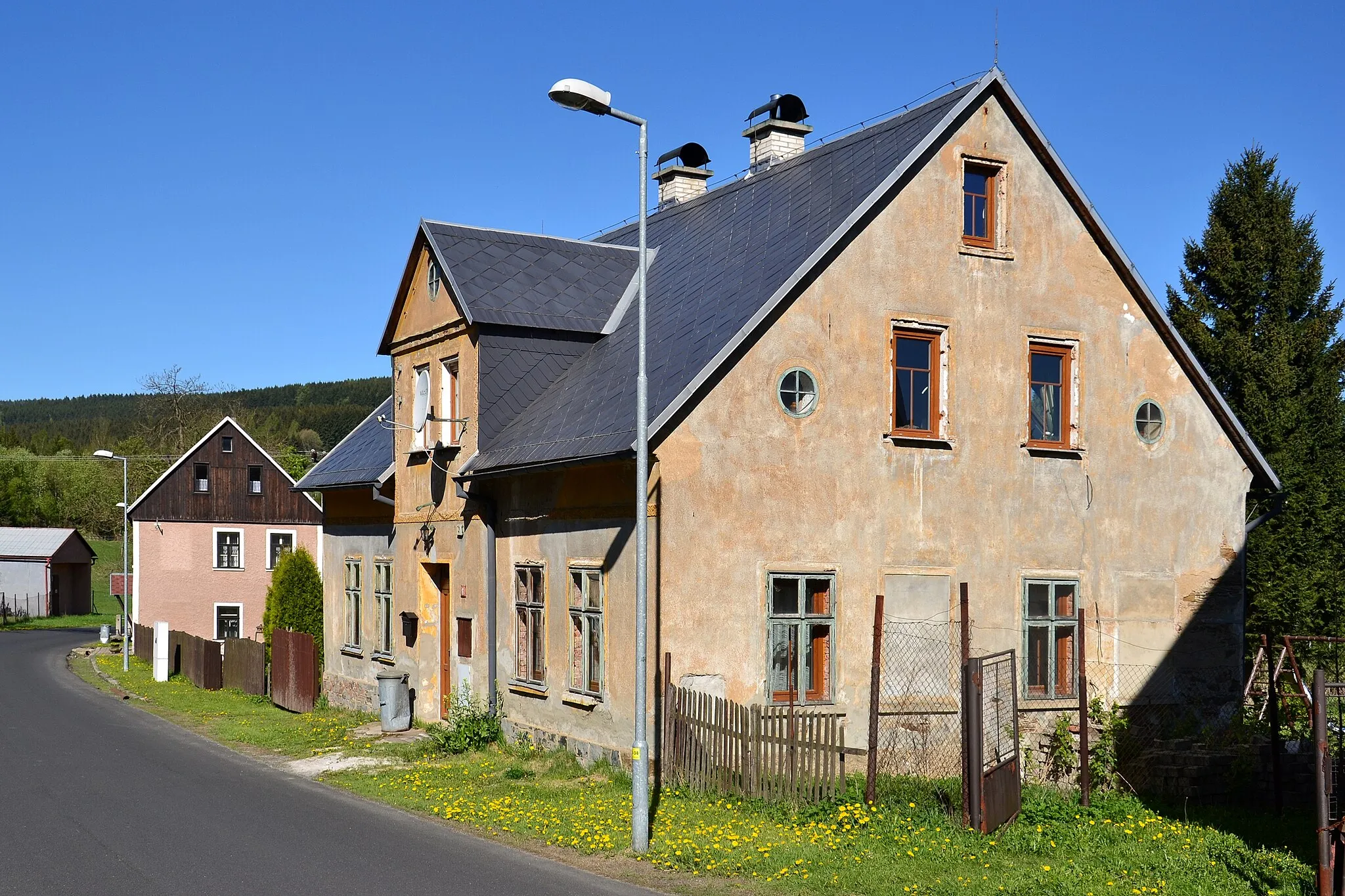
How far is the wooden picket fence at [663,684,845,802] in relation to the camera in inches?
549

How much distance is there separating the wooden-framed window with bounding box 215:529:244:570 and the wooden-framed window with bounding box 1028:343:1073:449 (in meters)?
39.7

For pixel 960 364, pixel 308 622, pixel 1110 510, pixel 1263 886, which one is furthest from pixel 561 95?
pixel 308 622

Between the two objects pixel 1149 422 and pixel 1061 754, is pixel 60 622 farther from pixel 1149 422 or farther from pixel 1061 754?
pixel 1061 754

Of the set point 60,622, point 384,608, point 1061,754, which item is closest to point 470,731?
point 384,608

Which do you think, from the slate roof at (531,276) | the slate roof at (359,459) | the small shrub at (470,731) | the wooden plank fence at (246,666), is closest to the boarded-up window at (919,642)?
the small shrub at (470,731)

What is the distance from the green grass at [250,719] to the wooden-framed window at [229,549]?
55.5ft

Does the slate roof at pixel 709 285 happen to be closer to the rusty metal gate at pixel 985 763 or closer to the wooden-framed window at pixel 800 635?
the wooden-framed window at pixel 800 635

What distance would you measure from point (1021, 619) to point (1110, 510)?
7.34ft

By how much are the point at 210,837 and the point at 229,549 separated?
1581 inches

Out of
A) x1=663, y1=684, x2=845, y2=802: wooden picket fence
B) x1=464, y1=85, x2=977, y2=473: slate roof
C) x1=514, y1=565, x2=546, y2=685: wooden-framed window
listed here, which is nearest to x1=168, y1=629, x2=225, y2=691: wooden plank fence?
x1=514, y1=565, x2=546, y2=685: wooden-framed window

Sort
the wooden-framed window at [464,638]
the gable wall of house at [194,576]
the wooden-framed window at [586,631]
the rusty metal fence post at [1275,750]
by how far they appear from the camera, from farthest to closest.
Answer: the gable wall of house at [194,576] → the wooden-framed window at [464,638] → the wooden-framed window at [586,631] → the rusty metal fence post at [1275,750]

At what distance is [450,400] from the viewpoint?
21.5 metres

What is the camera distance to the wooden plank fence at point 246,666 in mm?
29703

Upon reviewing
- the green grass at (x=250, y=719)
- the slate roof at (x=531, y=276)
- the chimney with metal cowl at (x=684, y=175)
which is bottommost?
the green grass at (x=250, y=719)
